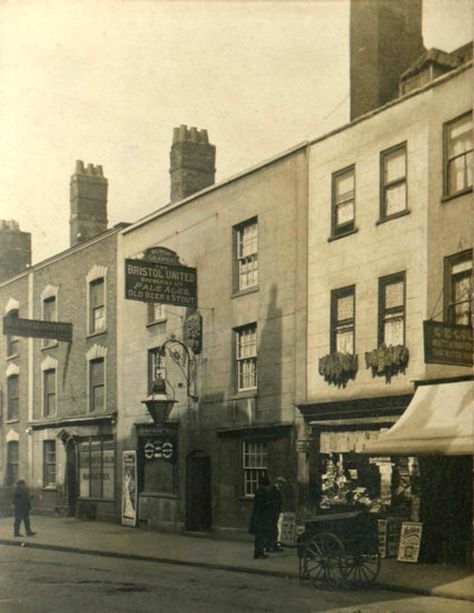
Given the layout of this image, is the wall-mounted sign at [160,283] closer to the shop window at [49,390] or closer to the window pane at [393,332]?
the window pane at [393,332]

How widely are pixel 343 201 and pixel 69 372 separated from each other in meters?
9.18

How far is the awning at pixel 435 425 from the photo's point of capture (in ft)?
33.9

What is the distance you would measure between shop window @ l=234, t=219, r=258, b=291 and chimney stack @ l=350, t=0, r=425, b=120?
2.76 m

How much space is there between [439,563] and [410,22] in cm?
843

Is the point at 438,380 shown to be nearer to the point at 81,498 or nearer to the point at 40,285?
the point at 81,498

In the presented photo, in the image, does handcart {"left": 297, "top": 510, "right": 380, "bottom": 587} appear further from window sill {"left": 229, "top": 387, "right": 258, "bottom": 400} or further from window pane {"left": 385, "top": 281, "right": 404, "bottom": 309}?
window sill {"left": 229, "top": 387, "right": 258, "bottom": 400}

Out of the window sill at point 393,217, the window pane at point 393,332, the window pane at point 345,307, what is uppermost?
the window sill at point 393,217

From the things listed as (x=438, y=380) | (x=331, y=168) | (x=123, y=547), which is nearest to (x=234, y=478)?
(x=123, y=547)

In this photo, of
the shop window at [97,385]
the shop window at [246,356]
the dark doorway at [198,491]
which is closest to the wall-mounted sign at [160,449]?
the dark doorway at [198,491]

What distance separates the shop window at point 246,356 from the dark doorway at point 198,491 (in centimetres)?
161

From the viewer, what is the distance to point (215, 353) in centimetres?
1513

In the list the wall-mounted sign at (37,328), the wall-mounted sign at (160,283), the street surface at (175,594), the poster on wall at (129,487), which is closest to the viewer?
the street surface at (175,594)

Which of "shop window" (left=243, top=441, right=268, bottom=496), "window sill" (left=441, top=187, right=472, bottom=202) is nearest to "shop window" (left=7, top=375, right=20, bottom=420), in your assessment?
"shop window" (left=243, top=441, right=268, bottom=496)

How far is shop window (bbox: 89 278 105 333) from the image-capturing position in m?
19.4
